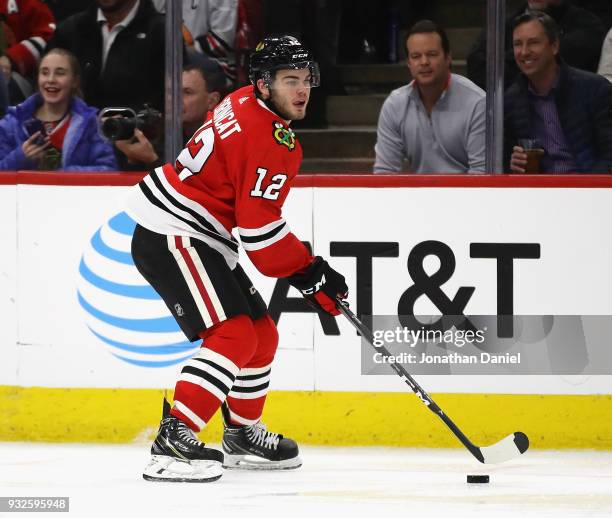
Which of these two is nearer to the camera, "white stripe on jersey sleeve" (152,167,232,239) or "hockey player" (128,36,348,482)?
"hockey player" (128,36,348,482)

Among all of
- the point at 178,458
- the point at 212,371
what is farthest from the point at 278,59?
the point at 178,458

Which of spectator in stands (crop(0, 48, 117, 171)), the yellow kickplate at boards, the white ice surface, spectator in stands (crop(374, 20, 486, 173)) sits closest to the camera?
the white ice surface

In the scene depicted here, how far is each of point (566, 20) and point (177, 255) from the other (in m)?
1.55

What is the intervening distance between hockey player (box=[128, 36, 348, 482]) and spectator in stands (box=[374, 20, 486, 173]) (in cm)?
78

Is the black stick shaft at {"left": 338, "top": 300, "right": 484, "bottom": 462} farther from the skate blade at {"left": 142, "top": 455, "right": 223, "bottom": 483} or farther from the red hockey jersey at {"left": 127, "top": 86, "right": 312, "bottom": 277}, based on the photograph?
the skate blade at {"left": 142, "top": 455, "right": 223, "bottom": 483}

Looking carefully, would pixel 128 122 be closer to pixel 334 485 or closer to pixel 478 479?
pixel 334 485

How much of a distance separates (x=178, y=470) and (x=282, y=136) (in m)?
0.94

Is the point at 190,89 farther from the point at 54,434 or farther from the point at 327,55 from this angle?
the point at 54,434

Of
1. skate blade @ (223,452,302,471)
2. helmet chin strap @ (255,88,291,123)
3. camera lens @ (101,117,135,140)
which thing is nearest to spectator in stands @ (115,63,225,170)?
camera lens @ (101,117,135,140)

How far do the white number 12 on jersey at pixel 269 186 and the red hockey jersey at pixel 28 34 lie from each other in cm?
136

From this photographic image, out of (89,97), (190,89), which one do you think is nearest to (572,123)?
(190,89)

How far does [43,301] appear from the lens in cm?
421

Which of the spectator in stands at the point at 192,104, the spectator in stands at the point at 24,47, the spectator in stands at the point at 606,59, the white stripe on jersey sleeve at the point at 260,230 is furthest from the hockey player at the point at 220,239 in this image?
the spectator in stands at the point at 606,59

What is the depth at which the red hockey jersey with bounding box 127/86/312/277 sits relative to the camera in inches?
133
